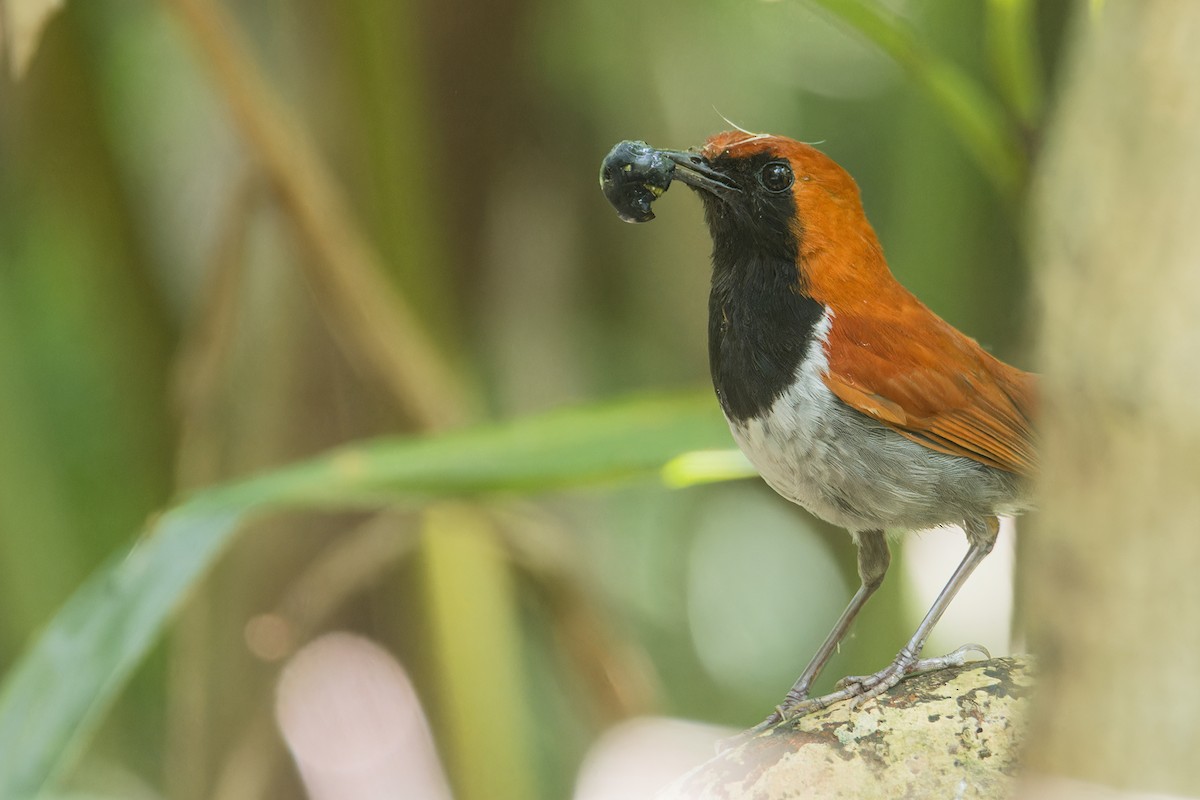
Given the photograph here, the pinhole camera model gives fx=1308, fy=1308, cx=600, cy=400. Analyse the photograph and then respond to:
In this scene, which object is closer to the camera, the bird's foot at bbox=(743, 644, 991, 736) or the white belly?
the bird's foot at bbox=(743, 644, 991, 736)

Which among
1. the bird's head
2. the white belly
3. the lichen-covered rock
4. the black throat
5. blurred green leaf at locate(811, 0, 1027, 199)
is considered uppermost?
blurred green leaf at locate(811, 0, 1027, 199)

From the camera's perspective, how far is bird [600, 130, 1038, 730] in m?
2.10

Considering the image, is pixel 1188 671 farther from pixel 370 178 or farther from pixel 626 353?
pixel 626 353

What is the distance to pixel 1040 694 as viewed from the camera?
2.44ft

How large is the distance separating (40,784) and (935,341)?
5.44 feet

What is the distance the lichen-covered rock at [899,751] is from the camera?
1625mm

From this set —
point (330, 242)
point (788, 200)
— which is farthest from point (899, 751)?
point (330, 242)

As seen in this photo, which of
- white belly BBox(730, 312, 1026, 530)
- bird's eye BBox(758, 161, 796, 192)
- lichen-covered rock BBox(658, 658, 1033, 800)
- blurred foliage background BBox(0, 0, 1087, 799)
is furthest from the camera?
blurred foliage background BBox(0, 0, 1087, 799)

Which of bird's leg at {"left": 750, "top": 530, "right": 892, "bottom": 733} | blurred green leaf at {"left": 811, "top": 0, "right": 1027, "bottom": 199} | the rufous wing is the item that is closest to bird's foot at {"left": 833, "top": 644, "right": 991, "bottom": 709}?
bird's leg at {"left": 750, "top": 530, "right": 892, "bottom": 733}

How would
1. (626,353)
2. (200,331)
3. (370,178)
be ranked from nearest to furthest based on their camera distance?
(200,331)
(370,178)
(626,353)

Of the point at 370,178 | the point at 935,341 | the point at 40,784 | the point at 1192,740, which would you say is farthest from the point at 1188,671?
the point at 370,178

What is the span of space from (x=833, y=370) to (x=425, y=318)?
175cm

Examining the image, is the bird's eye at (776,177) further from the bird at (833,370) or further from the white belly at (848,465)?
the white belly at (848,465)

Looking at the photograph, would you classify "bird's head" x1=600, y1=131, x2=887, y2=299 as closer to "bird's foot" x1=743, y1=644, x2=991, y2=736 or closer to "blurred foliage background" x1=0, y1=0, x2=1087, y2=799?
"bird's foot" x1=743, y1=644, x2=991, y2=736
